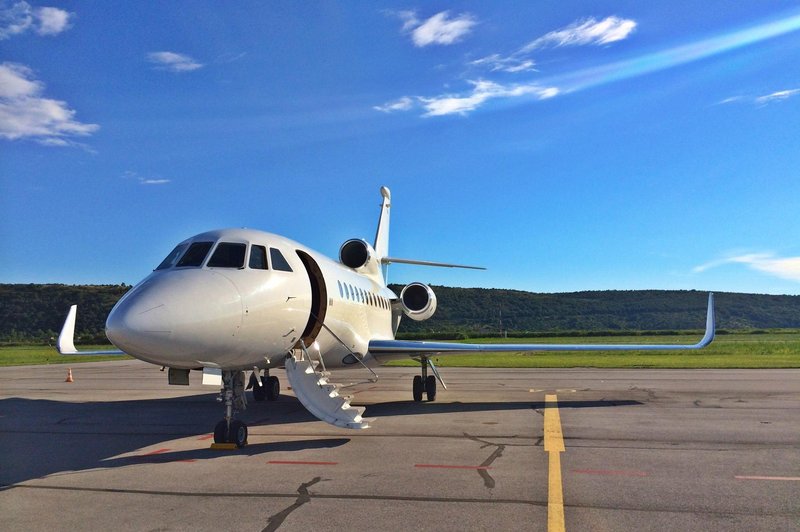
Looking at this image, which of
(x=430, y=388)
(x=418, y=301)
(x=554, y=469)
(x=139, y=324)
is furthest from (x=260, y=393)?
(x=554, y=469)

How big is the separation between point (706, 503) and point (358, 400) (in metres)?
11.3

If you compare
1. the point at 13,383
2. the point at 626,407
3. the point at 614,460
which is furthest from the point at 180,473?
the point at 13,383

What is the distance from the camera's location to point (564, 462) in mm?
8070

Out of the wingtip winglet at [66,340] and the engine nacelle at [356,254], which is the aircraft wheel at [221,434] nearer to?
the wingtip winglet at [66,340]

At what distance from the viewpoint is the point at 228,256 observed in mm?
9391

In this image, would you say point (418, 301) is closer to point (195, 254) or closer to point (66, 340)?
point (66, 340)

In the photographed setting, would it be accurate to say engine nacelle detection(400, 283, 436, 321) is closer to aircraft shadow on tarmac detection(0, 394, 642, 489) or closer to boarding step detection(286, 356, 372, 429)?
aircraft shadow on tarmac detection(0, 394, 642, 489)

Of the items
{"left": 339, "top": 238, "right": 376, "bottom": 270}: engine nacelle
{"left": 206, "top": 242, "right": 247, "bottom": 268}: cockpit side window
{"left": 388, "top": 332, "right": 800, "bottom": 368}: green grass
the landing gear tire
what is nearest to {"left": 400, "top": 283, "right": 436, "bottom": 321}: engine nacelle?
{"left": 339, "top": 238, "right": 376, "bottom": 270}: engine nacelle

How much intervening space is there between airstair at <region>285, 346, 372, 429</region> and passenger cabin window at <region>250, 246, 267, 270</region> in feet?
5.81

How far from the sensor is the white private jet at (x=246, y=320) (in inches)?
299

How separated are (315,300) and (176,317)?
4.49m

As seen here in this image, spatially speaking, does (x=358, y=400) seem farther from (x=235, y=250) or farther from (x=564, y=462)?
(x=564, y=462)

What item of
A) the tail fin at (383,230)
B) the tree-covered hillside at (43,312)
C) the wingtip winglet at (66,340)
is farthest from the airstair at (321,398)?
the tree-covered hillside at (43,312)

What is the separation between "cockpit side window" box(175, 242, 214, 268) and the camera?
29.6ft
